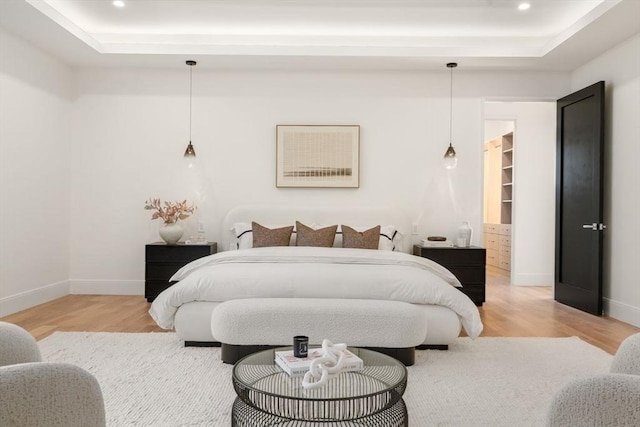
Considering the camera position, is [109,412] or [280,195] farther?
[280,195]

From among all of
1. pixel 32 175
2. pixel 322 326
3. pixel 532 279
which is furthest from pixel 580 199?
pixel 32 175

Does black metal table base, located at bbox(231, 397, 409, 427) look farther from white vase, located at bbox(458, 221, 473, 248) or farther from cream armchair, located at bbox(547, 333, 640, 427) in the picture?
white vase, located at bbox(458, 221, 473, 248)

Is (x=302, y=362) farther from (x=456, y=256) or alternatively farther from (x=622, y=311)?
(x=622, y=311)

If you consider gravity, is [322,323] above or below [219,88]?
below

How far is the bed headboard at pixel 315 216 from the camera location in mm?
5355

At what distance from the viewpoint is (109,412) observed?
2.26 metres

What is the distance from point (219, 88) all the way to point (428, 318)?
370 centimetres

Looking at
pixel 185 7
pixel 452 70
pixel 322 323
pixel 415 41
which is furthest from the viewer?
pixel 452 70

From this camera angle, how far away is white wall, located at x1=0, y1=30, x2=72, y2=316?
4434mm

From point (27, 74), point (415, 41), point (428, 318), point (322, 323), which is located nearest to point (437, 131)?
point (415, 41)

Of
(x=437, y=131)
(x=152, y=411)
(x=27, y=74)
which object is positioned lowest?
(x=152, y=411)

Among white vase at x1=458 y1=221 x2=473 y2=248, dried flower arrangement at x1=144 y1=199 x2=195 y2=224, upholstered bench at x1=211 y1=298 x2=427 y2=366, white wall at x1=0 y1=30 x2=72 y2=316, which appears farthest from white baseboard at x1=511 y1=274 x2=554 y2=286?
white wall at x1=0 y1=30 x2=72 y2=316

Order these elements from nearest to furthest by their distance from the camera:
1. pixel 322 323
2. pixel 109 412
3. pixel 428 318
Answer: pixel 109 412
pixel 322 323
pixel 428 318

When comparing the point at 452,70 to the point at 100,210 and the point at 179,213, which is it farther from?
the point at 100,210
